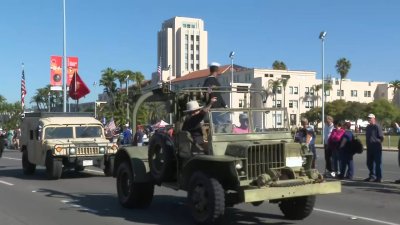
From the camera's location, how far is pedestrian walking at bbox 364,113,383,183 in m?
14.3

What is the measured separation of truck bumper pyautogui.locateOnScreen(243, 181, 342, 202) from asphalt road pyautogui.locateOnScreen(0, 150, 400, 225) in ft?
2.80

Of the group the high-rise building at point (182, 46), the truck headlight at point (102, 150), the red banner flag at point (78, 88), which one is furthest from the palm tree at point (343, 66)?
the truck headlight at point (102, 150)

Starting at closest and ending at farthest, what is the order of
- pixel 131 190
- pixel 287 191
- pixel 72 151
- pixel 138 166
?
1. pixel 287 191
2. pixel 138 166
3. pixel 131 190
4. pixel 72 151

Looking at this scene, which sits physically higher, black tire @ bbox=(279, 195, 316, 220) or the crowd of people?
the crowd of people

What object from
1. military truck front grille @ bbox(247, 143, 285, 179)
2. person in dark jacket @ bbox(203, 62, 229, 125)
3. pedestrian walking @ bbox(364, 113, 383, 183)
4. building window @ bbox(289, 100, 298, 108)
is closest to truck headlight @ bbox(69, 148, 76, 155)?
person in dark jacket @ bbox(203, 62, 229, 125)

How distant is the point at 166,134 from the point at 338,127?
7.78 m

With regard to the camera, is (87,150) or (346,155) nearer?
(346,155)

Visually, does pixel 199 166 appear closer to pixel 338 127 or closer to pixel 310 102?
pixel 338 127

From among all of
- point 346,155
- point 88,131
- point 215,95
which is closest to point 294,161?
point 215,95

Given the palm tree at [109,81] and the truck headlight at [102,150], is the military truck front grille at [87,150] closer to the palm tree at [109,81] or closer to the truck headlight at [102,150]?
the truck headlight at [102,150]

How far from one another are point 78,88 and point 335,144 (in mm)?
16454

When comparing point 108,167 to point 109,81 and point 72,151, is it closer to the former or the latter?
point 72,151

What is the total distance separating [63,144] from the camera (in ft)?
53.4

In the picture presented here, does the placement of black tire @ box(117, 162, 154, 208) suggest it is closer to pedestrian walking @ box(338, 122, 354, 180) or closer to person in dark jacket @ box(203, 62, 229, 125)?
person in dark jacket @ box(203, 62, 229, 125)
